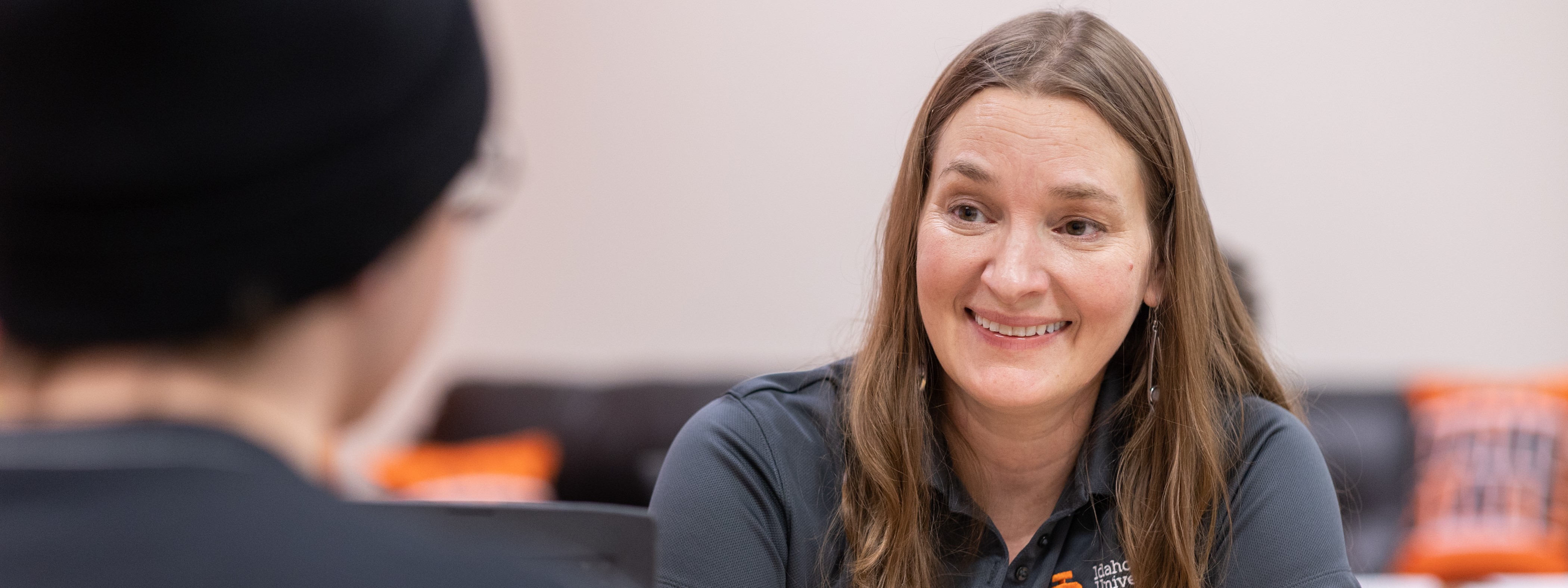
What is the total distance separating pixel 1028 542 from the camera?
4.68 feet

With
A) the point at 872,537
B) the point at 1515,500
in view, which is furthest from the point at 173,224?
the point at 1515,500

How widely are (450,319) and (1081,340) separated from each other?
3303 mm

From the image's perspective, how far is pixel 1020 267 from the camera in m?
1.35

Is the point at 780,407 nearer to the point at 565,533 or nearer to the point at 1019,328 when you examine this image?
the point at 1019,328

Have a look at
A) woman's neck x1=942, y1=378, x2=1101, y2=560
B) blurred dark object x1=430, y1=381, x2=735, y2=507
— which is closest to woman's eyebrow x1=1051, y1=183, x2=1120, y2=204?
woman's neck x1=942, y1=378, x2=1101, y2=560

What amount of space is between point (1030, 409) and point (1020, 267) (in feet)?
0.72

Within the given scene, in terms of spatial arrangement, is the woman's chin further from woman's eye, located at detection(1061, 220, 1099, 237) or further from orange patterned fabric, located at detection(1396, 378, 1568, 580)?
orange patterned fabric, located at detection(1396, 378, 1568, 580)

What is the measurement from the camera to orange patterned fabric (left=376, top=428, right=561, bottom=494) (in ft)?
11.7

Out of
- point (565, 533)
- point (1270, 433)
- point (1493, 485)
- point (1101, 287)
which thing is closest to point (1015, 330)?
point (1101, 287)

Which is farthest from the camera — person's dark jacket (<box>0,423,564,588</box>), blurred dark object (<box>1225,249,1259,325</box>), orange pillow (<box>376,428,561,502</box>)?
orange pillow (<box>376,428,561,502</box>)

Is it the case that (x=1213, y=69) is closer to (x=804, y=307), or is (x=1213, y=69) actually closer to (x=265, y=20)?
(x=804, y=307)

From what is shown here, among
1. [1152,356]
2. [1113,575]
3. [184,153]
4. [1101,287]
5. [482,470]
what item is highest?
[184,153]

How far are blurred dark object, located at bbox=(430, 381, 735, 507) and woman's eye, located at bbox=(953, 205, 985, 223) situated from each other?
2.32 meters

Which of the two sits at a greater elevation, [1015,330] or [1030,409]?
[1015,330]
